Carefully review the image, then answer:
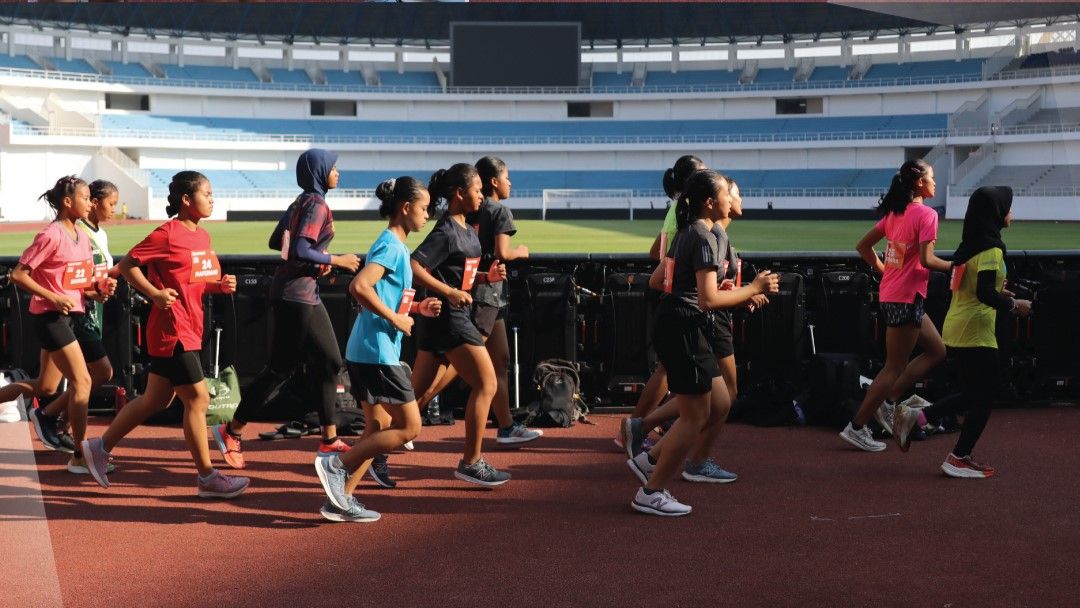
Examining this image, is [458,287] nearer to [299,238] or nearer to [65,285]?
[299,238]

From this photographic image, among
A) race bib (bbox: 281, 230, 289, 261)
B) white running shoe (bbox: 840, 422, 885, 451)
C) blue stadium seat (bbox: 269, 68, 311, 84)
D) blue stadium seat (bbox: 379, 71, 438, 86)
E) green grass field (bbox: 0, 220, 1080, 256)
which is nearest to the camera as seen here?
race bib (bbox: 281, 230, 289, 261)

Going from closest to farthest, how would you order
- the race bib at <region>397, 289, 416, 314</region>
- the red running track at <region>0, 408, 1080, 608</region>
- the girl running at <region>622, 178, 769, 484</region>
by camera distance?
the red running track at <region>0, 408, 1080, 608</region>, the race bib at <region>397, 289, 416, 314</region>, the girl running at <region>622, 178, 769, 484</region>

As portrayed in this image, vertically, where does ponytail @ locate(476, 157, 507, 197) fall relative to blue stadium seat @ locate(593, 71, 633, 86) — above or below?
below

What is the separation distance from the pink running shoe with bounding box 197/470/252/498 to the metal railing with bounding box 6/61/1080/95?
58.2 m

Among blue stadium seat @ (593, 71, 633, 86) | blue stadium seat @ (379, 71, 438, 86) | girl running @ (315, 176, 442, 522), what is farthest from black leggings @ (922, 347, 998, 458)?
blue stadium seat @ (379, 71, 438, 86)

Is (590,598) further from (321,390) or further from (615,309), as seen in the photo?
(615,309)

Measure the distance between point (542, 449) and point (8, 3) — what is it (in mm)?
64672

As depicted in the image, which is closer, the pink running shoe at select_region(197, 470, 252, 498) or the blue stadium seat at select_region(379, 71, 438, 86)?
the pink running shoe at select_region(197, 470, 252, 498)

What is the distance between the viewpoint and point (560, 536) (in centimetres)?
548

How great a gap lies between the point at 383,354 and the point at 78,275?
2469 mm

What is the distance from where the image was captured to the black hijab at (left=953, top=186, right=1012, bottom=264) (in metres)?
6.54

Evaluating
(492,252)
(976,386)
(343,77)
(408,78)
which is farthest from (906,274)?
(343,77)

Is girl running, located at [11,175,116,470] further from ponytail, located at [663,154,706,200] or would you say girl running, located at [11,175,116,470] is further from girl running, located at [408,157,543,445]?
ponytail, located at [663,154,706,200]

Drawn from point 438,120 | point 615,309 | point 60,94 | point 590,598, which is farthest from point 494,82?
point 590,598
